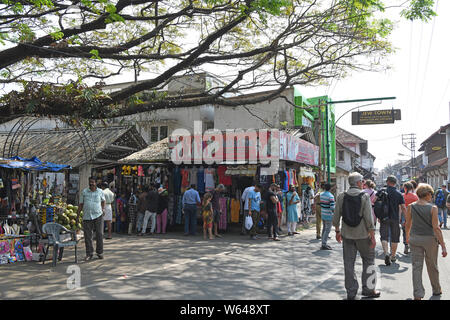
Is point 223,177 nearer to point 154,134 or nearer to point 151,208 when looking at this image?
point 151,208

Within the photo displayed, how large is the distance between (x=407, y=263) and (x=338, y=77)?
669cm

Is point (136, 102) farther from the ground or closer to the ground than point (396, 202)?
farther from the ground

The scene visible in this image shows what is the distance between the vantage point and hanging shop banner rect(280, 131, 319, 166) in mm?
13150

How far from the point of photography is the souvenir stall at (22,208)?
843cm

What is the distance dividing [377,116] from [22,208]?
1834 centimetres

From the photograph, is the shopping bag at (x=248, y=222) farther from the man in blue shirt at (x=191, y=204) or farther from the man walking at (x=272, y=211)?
the man in blue shirt at (x=191, y=204)

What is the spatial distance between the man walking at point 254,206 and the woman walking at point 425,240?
22.0 feet

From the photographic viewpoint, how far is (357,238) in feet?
17.7

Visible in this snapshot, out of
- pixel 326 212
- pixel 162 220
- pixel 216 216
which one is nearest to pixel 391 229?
pixel 326 212

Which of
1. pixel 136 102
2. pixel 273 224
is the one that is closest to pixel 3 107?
pixel 136 102

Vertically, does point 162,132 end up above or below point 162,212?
above

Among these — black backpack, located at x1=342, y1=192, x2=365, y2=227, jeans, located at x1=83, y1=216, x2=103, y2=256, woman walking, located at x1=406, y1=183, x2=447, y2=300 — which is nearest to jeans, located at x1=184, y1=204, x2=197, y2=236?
jeans, located at x1=83, y1=216, x2=103, y2=256
